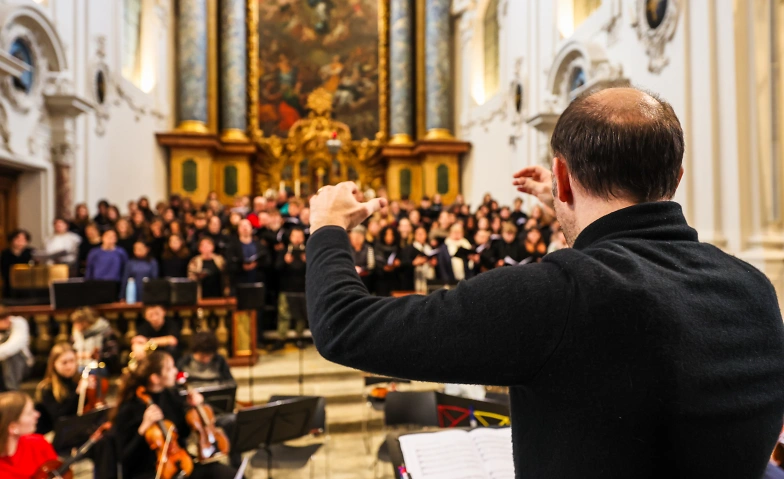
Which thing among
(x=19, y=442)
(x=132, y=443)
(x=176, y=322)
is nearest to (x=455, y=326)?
(x=19, y=442)

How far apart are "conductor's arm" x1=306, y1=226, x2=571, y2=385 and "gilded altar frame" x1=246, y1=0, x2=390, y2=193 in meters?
18.1

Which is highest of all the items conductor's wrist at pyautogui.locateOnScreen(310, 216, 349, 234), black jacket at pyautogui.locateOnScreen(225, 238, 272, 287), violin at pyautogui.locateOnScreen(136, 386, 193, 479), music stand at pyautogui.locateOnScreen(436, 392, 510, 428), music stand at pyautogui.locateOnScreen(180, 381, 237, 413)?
conductor's wrist at pyautogui.locateOnScreen(310, 216, 349, 234)

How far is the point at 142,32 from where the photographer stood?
16.4 m

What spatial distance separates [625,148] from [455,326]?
Result: 414 millimetres

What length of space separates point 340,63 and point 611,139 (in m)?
20.1

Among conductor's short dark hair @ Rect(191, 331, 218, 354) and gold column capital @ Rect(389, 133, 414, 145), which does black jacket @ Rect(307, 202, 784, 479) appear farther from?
gold column capital @ Rect(389, 133, 414, 145)

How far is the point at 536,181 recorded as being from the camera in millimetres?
1587

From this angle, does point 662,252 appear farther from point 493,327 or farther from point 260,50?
point 260,50

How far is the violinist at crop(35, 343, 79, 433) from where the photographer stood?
487cm

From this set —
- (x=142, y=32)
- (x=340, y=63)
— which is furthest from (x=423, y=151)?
(x=142, y=32)

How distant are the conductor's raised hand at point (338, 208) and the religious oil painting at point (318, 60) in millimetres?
19175

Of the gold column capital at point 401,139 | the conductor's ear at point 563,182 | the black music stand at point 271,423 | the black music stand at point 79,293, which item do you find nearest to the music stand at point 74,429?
the black music stand at point 271,423

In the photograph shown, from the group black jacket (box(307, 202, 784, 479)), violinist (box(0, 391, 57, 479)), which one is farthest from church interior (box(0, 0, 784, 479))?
black jacket (box(307, 202, 784, 479))

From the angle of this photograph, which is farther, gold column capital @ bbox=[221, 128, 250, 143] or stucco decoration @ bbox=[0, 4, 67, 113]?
gold column capital @ bbox=[221, 128, 250, 143]
